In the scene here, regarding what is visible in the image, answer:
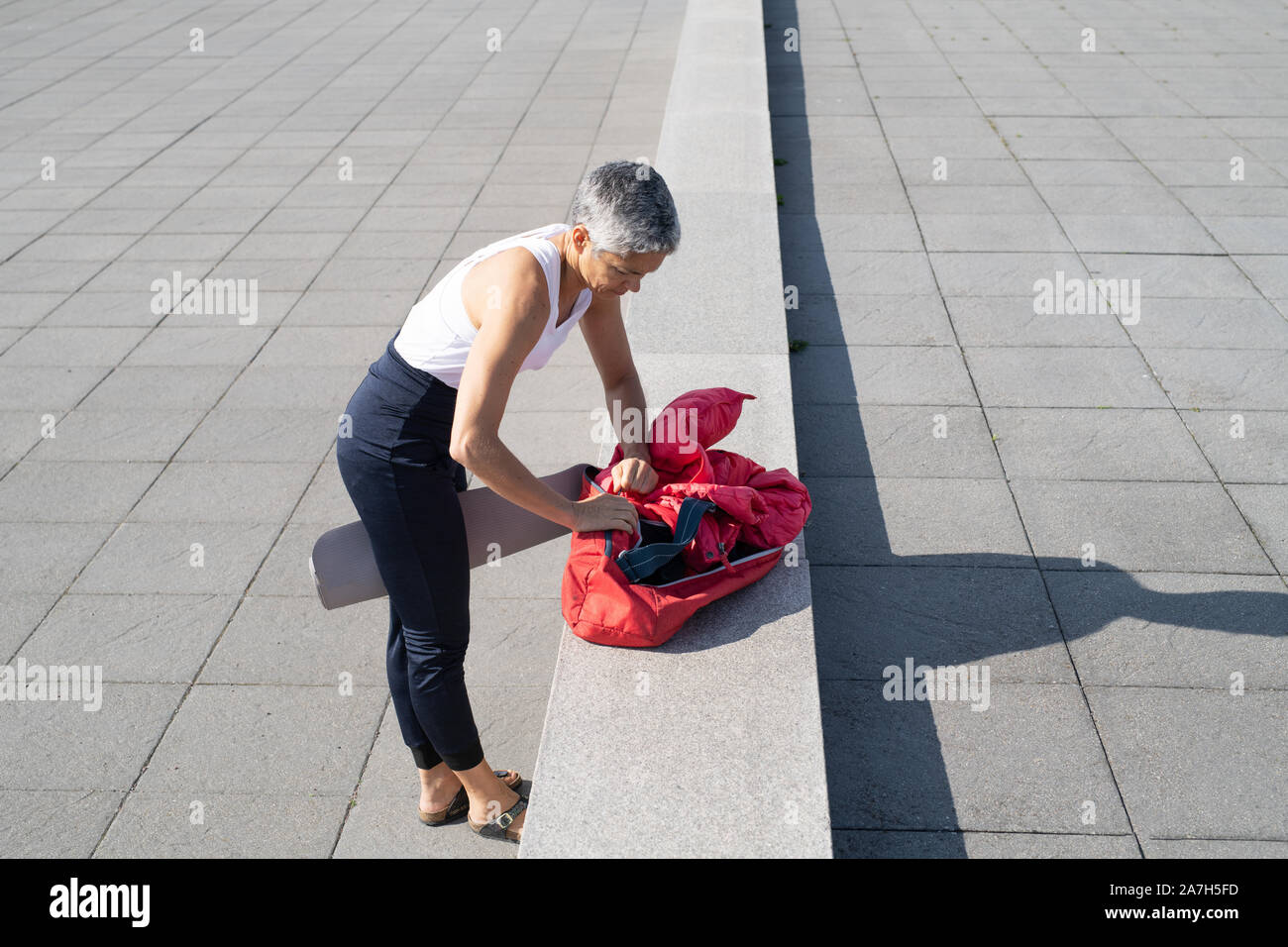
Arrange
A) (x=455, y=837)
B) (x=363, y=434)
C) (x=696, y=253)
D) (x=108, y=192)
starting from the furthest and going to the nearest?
(x=108, y=192) < (x=696, y=253) < (x=455, y=837) < (x=363, y=434)

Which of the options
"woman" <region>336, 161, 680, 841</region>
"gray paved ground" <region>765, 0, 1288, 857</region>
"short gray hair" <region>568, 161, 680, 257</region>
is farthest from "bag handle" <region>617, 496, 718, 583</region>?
"short gray hair" <region>568, 161, 680, 257</region>

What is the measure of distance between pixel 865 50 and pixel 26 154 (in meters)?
8.78

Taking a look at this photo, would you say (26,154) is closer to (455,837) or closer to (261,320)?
(261,320)

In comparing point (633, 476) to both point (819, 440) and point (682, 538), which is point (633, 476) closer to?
point (682, 538)

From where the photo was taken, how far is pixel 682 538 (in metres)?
3.30

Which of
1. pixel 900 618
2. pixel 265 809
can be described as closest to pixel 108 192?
pixel 265 809

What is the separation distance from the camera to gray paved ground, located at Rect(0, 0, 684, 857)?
3.46 meters

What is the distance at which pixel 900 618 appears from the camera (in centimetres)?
402

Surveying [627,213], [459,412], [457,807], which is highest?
[627,213]

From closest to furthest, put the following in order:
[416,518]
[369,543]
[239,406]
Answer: [416,518], [369,543], [239,406]

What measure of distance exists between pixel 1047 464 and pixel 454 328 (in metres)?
3.33

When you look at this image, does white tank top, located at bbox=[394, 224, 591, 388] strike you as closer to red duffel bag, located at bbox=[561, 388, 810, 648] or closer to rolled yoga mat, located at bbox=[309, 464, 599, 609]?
rolled yoga mat, located at bbox=[309, 464, 599, 609]

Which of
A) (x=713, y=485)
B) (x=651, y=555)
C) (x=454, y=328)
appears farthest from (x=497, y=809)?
(x=454, y=328)

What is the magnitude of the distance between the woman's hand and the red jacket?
4 cm
